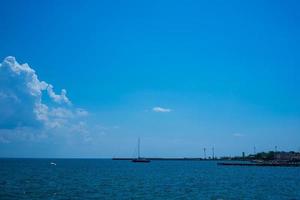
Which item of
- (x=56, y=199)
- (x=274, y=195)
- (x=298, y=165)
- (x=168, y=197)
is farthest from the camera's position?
(x=298, y=165)

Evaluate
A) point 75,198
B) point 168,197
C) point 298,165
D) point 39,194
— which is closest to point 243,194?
point 168,197

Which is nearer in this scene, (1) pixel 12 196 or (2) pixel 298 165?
(1) pixel 12 196

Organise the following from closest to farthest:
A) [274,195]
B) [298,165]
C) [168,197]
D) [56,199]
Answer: [56,199], [168,197], [274,195], [298,165]

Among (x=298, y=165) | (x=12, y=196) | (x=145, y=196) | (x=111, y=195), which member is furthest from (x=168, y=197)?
(x=298, y=165)

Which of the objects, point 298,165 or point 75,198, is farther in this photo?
point 298,165

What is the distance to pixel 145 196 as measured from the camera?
4922 cm

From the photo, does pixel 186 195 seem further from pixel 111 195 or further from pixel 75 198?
pixel 75 198

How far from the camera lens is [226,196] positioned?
50281 millimetres

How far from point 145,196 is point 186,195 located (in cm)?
547

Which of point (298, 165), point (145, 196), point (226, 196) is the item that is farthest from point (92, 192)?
point (298, 165)

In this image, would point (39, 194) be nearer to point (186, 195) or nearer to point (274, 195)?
point (186, 195)

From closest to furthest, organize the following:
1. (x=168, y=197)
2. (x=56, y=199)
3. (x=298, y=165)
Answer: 1. (x=56, y=199)
2. (x=168, y=197)
3. (x=298, y=165)

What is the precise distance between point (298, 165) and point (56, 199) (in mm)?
135671

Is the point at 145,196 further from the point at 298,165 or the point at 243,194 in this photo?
the point at 298,165
